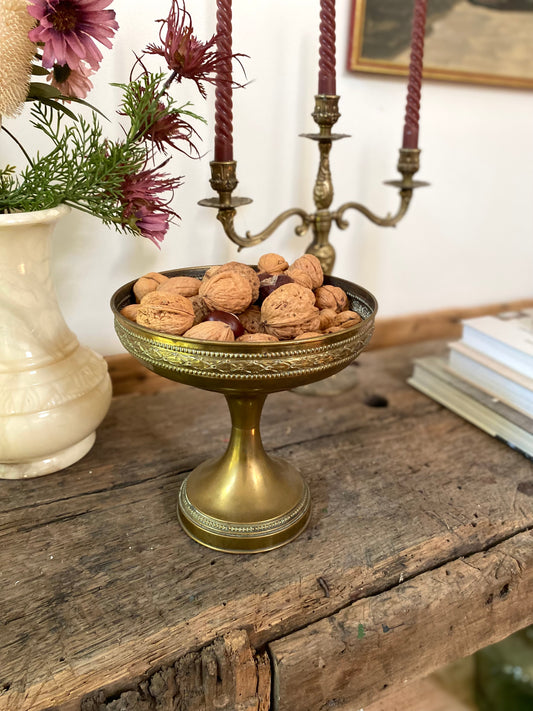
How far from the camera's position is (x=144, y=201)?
1.86 ft

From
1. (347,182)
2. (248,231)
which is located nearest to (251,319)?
(248,231)

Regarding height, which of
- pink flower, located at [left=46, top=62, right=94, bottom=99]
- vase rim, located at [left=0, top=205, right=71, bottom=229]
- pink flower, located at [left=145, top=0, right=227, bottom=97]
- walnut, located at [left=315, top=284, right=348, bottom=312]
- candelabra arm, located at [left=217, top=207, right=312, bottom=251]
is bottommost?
walnut, located at [left=315, top=284, right=348, bottom=312]

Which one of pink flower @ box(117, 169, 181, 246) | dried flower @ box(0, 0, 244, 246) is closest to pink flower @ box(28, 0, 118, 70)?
dried flower @ box(0, 0, 244, 246)

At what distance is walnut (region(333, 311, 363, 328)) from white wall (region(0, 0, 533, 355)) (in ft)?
1.31

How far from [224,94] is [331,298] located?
0.96 feet

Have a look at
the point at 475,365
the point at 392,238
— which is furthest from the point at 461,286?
the point at 475,365

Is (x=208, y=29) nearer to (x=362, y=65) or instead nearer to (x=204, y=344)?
(x=362, y=65)

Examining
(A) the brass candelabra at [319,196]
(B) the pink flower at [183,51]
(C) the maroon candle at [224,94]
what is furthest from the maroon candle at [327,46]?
(B) the pink flower at [183,51]

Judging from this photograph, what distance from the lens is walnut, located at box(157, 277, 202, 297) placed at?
0.52m

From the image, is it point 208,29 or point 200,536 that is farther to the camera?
point 208,29

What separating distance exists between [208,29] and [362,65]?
26 cm

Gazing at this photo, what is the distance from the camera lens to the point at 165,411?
811mm

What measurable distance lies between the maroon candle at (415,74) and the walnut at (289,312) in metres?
0.45

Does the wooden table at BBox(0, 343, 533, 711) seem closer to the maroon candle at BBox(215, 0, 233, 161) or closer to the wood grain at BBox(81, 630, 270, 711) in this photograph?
the wood grain at BBox(81, 630, 270, 711)
